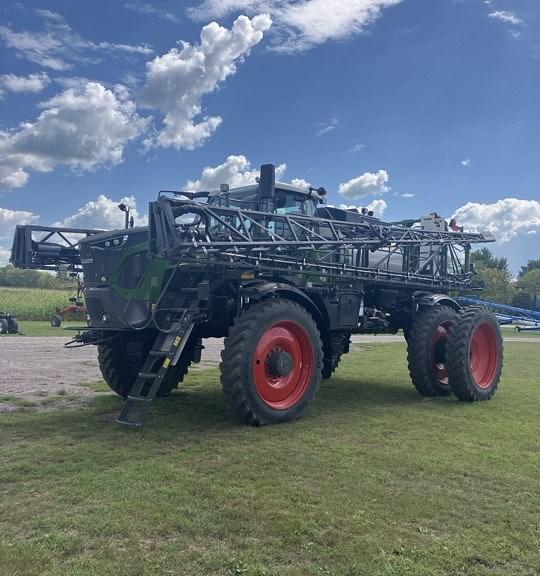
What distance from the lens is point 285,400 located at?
747 centimetres

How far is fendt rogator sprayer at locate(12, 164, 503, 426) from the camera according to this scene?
22.6ft

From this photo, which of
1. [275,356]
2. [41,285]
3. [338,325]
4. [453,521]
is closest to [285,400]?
[275,356]

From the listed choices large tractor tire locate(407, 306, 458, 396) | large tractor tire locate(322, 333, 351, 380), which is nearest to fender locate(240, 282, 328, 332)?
large tractor tire locate(322, 333, 351, 380)

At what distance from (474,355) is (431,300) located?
1289 mm

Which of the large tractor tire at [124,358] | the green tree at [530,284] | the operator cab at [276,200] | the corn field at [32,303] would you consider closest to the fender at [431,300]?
the operator cab at [276,200]

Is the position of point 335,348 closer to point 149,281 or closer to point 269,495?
point 149,281

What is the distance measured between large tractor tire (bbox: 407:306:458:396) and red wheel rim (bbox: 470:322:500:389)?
571mm

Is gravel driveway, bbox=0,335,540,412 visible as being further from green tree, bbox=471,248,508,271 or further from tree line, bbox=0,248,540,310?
green tree, bbox=471,248,508,271

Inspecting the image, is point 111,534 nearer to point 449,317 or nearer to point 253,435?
point 253,435

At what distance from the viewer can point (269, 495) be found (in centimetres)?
460

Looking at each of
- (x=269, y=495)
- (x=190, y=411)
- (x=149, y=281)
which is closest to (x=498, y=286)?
(x=190, y=411)

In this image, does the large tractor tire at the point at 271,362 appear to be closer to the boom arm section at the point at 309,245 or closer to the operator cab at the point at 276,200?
the boom arm section at the point at 309,245

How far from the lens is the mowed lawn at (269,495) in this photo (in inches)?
139

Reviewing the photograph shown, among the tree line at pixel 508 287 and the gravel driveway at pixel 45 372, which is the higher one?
the tree line at pixel 508 287
